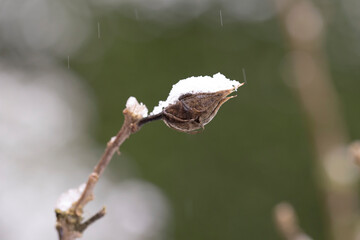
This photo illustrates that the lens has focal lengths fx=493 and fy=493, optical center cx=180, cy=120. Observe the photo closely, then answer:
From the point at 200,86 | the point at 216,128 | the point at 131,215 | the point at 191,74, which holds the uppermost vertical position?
the point at 191,74

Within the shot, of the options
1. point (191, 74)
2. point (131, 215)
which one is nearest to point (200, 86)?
point (131, 215)

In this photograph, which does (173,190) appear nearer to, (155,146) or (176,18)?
(155,146)

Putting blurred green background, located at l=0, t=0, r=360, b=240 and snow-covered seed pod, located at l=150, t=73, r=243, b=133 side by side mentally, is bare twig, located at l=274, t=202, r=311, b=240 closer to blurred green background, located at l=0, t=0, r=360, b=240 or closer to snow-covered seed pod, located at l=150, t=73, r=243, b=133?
snow-covered seed pod, located at l=150, t=73, r=243, b=133

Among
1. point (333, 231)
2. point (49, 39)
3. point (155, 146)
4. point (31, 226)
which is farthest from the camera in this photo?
point (49, 39)

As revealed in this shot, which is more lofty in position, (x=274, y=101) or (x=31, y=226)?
(x=274, y=101)

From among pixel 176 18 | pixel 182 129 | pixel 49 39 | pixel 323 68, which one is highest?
pixel 176 18

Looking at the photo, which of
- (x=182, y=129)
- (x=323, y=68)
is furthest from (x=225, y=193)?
(x=182, y=129)

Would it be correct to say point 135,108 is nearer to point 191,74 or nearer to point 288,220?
→ point 288,220
